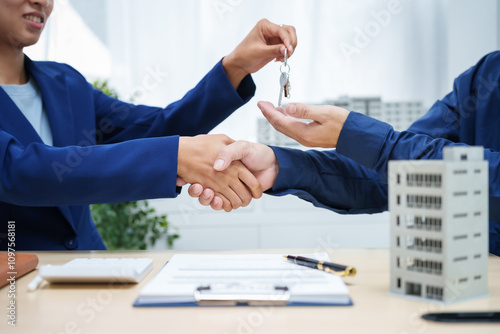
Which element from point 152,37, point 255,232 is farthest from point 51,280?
point 152,37

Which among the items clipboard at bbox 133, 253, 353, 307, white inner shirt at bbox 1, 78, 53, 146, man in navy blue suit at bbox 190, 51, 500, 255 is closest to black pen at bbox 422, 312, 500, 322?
clipboard at bbox 133, 253, 353, 307

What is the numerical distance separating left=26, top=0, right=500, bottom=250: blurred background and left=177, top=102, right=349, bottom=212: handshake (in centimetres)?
151

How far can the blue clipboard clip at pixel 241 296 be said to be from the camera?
627 millimetres

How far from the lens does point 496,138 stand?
3.80ft

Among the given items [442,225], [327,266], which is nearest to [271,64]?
[327,266]

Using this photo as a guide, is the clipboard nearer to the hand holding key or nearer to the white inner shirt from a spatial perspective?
the hand holding key

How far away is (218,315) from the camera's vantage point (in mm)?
598

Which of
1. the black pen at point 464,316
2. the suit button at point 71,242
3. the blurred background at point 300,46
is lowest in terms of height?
the suit button at point 71,242

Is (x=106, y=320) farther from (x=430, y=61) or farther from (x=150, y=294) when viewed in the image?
(x=430, y=61)

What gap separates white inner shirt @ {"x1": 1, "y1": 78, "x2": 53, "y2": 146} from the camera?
128 cm

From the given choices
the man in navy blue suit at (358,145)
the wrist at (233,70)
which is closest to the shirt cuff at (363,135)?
the man in navy blue suit at (358,145)

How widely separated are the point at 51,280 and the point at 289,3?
2.35m

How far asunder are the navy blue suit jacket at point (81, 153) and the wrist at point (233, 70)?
0.02 metres

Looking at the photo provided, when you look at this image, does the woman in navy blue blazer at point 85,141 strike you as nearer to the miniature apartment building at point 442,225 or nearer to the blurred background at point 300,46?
the miniature apartment building at point 442,225
